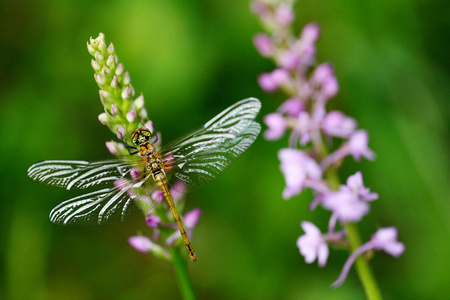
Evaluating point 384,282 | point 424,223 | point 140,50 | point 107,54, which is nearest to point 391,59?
point 424,223

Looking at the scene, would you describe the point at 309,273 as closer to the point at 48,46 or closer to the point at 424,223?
the point at 424,223

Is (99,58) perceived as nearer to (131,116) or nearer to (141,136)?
(131,116)

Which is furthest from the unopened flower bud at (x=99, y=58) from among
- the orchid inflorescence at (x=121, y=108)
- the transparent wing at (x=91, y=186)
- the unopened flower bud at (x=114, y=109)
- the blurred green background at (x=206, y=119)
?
the blurred green background at (x=206, y=119)

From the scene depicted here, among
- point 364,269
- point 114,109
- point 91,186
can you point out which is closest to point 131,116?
point 114,109

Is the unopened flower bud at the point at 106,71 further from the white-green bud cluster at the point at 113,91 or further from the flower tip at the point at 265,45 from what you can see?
the flower tip at the point at 265,45

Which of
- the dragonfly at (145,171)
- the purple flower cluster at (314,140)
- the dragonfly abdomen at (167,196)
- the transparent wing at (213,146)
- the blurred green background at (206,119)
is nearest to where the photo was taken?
the purple flower cluster at (314,140)
